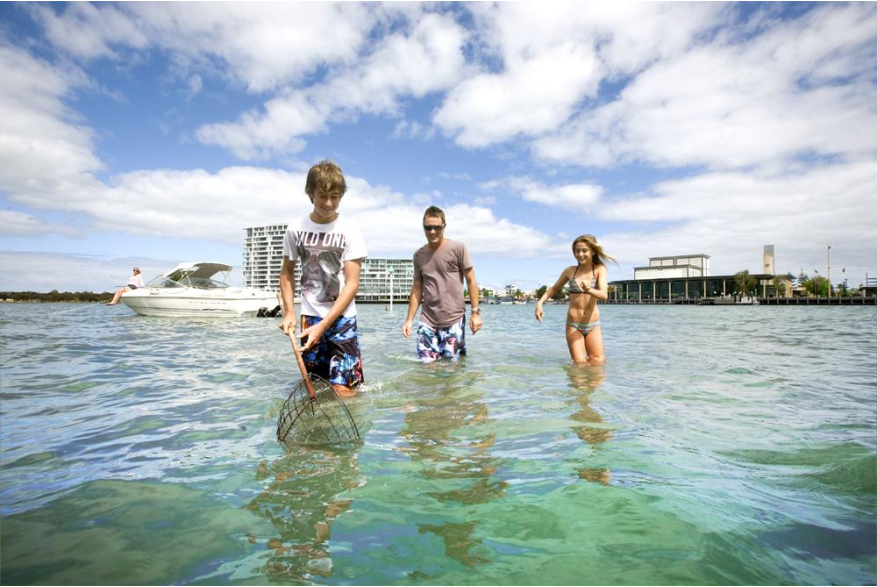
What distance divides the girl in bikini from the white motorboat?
23.4 meters

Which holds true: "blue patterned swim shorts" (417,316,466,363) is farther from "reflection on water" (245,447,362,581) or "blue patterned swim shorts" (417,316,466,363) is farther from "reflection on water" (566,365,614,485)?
"reflection on water" (245,447,362,581)

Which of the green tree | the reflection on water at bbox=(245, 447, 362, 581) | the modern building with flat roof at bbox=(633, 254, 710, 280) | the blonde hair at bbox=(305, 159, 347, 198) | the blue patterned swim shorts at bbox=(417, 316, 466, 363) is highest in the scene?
the modern building with flat roof at bbox=(633, 254, 710, 280)

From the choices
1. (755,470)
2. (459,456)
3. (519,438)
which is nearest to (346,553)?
(459,456)

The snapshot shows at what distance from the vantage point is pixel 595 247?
23.3 feet

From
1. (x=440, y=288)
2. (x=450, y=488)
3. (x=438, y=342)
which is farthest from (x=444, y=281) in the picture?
(x=450, y=488)

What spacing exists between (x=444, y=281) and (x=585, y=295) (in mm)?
2422

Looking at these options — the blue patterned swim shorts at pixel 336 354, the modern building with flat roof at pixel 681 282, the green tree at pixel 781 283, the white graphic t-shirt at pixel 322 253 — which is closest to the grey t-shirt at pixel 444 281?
the blue patterned swim shorts at pixel 336 354

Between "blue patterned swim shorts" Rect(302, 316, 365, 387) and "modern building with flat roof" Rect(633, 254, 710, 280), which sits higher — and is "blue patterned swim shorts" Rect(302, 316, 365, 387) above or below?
below

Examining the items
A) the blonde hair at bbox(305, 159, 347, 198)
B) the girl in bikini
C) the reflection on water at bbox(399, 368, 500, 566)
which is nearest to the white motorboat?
the girl in bikini

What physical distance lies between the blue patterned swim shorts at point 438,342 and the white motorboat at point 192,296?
75.0 ft

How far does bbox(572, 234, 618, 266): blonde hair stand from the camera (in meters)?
7.05

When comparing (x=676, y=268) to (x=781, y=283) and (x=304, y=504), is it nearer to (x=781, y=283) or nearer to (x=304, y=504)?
(x=781, y=283)

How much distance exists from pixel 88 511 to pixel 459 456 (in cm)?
202

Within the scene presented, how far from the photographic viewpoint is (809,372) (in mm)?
6953
